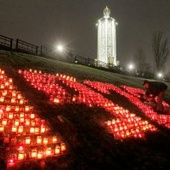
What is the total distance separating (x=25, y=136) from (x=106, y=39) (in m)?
65.9

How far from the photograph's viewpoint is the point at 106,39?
72375 mm

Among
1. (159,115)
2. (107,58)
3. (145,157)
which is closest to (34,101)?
(145,157)

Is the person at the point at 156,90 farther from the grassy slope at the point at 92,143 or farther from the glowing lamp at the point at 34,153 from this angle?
the glowing lamp at the point at 34,153

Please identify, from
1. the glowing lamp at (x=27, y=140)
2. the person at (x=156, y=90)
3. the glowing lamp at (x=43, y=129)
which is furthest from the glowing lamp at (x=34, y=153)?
the person at (x=156, y=90)

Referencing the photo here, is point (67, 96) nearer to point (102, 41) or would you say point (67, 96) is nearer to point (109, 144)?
point (109, 144)

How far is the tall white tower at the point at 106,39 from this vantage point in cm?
7119

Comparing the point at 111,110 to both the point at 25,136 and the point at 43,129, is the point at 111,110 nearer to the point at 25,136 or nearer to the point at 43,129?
the point at 43,129

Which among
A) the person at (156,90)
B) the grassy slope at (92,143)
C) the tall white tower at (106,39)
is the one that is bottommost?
the grassy slope at (92,143)

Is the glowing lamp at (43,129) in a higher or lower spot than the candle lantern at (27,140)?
higher

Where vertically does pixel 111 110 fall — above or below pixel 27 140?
above

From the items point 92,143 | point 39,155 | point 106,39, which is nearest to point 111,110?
point 92,143

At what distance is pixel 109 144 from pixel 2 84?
5.41m

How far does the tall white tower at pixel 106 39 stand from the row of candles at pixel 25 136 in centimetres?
6040

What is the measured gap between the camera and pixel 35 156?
7.45 metres
